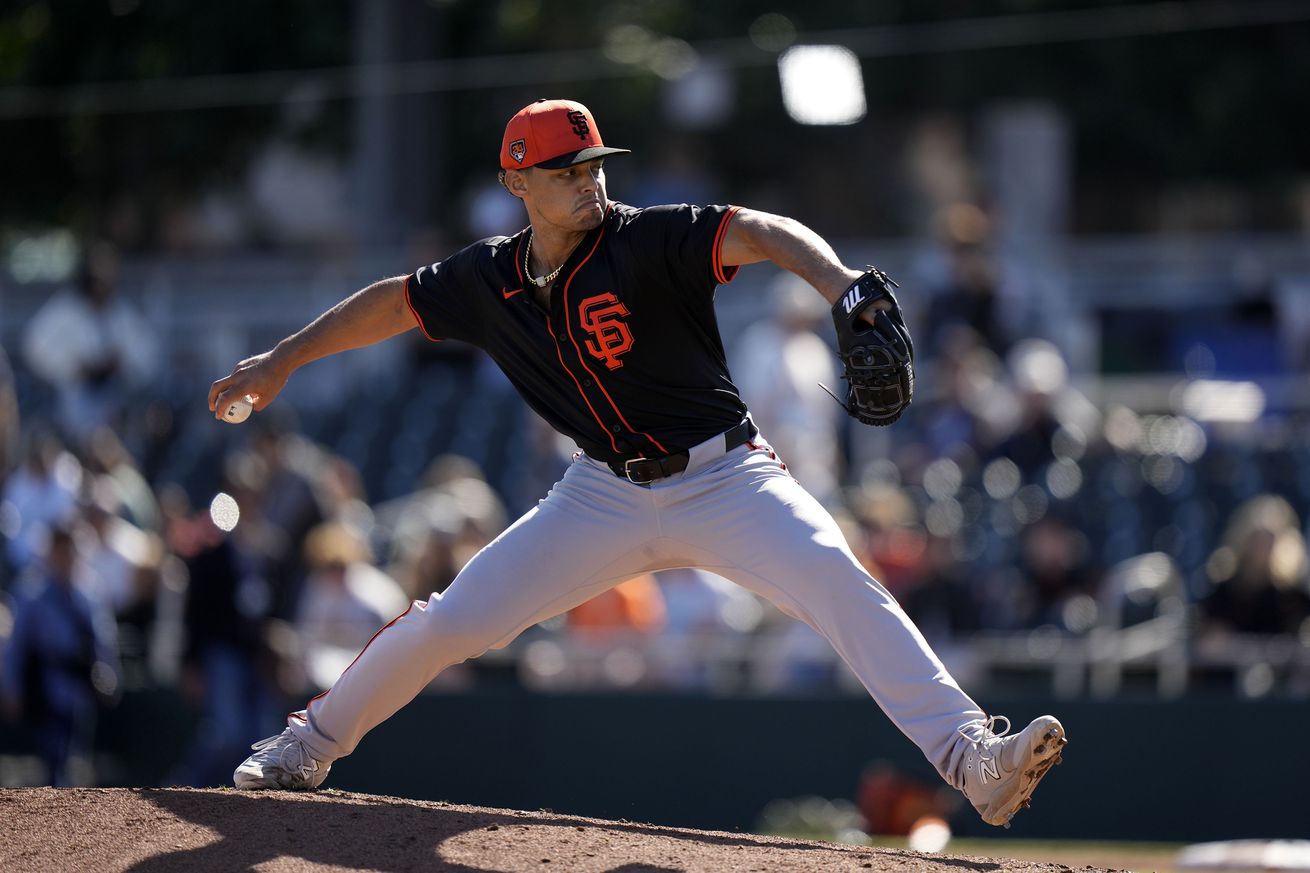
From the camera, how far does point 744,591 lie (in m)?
10.9

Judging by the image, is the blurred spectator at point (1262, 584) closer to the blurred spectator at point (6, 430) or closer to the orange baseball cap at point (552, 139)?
the orange baseball cap at point (552, 139)

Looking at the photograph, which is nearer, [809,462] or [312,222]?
[809,462]

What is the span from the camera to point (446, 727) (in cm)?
1034

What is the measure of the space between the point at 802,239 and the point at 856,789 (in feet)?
18.4

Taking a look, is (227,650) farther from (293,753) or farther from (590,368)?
(590,368)

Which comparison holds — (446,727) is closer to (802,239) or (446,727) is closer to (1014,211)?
(802,239)

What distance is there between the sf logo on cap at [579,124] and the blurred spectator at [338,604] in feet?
17.6

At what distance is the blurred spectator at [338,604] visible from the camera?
10141 millimetres

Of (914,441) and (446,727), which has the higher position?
(914,441)

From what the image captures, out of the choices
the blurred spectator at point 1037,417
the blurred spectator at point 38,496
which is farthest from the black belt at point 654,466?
the blurred spectator at point 38,496

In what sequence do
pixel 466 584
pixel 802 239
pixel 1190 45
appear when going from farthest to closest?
pixel 1190 45 → pixel 466 584 → pixel 802 239

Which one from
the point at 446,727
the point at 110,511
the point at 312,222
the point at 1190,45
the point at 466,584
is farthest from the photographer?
the point at 312,222

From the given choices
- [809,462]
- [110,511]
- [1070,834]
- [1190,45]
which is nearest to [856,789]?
[1070,834]

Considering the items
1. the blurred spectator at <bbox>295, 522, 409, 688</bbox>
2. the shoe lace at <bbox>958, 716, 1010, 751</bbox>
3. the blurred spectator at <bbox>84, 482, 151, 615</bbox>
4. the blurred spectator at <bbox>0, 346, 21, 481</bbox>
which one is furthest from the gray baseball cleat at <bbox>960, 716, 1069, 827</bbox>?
the blurred spectator at <bbox>0, 346, 21, 481</bbox>
